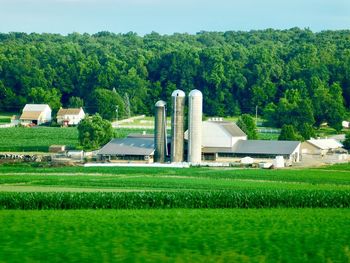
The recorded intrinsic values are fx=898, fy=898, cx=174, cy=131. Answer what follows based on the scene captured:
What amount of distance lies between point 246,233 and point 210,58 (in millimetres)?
90733

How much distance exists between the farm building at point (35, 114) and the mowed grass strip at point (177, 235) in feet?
208

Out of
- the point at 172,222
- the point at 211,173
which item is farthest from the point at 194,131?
the point at 172,222

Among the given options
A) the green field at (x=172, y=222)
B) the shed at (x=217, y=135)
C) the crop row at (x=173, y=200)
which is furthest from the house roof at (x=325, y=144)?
the crop row at (x=173, y=200)

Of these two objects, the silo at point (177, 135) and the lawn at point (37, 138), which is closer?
the silo at point (177, 135)

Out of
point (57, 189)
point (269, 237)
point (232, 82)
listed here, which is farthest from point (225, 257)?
point (232, 82)

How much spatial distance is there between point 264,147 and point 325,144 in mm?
9838

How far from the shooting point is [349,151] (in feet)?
242

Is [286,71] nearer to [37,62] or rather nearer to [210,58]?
[210,58]

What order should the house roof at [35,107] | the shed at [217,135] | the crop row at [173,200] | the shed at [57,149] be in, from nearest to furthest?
the crop row at [173,200]
the shed at [217,135]
the shed at [57,149]
the house roof at [35,107]

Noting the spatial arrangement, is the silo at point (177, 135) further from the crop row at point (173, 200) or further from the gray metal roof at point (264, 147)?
the crop row at point (173, 200)

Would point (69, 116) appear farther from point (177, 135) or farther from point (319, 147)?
point (177, 135)

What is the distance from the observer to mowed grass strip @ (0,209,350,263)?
25.7 meters

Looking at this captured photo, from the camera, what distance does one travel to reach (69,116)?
97.9 m

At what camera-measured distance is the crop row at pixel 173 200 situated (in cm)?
3644
